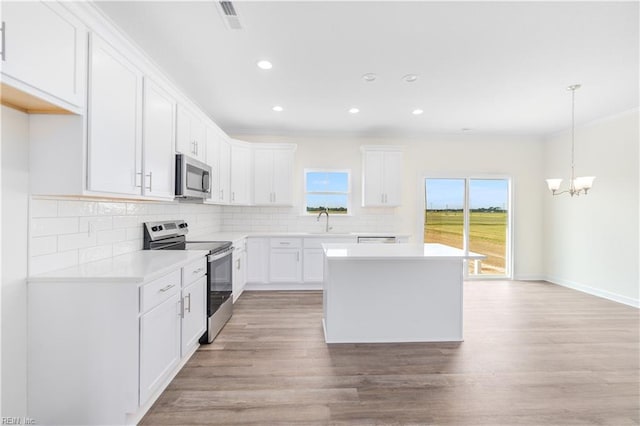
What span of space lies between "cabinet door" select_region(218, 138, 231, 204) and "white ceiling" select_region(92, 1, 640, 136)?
1.66 ft

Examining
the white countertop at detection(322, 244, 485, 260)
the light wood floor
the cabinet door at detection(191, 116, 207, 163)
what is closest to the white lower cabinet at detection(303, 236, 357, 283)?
the light wood floor

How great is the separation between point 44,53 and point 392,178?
4.49 metres

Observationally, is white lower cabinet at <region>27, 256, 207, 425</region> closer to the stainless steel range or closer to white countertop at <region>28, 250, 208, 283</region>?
white countertop at <region>28, 250, 208, 283</region>

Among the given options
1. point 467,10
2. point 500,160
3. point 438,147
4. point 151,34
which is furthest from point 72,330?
point 500,160

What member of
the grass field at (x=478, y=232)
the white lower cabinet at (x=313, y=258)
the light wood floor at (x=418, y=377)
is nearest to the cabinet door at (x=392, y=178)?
the grass field at (x=478, y=232)

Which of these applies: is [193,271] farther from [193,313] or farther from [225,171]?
[225,171]

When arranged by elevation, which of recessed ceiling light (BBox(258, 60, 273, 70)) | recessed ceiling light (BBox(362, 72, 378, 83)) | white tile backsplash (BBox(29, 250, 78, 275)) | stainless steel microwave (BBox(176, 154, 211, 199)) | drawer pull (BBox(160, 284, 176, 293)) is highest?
recessed ceiling light (BBox(362, 72, 378, 83))

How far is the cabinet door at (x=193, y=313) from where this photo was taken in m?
2.33

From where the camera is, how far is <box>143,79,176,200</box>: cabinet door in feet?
7.59

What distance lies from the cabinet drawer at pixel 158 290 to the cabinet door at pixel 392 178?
374 cm

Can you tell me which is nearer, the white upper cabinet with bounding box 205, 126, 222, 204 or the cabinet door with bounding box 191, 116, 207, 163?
the cabinet door with bounding box 191, 116, 207, 163

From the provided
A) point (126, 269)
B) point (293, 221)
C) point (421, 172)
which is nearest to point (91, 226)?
point (126, 269)

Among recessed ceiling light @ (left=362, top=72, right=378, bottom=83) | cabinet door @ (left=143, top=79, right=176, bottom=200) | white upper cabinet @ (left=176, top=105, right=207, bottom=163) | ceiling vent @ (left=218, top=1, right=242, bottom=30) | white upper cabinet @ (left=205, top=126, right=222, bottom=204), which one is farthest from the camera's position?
white upper cabinet @ (left=205, top=126, right=222, bottom=204)

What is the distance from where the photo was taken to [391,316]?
2.90 meters
